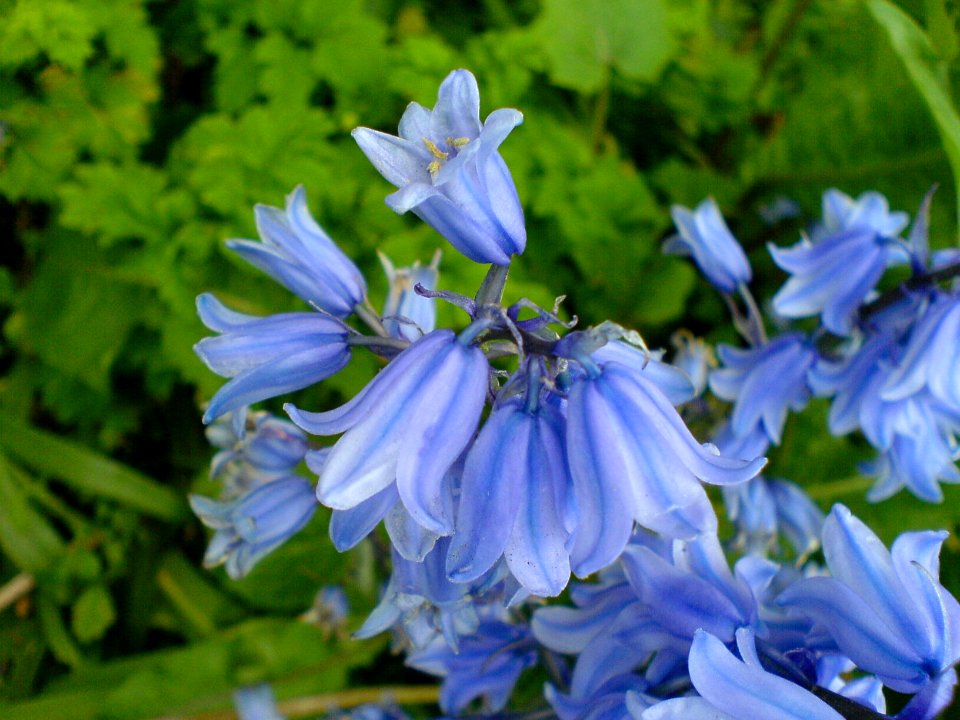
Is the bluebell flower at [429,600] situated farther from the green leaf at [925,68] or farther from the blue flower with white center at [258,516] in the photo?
the green leaf at [925,68]

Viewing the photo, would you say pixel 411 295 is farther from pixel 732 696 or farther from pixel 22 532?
pixel 22 532

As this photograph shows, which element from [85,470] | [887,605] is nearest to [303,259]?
[887,605]

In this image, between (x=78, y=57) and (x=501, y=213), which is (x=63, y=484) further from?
(x=501, y=213)

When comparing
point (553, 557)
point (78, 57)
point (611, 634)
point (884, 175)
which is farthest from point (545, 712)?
point (884, 175)

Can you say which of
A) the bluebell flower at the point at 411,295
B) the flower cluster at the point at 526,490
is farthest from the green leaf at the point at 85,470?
the bluebell flower at the point at 411,295

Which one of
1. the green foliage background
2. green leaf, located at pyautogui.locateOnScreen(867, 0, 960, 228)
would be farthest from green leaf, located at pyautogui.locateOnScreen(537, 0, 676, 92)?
green leaf, located at pyautogui.locateOnScreen(867, 0, 960, 228)
